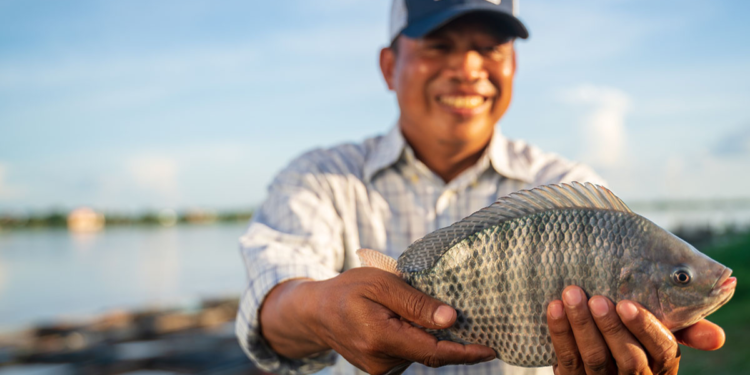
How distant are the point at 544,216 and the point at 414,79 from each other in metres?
1.27

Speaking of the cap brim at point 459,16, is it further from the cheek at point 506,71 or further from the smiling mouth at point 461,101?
the smiling mouth at point 461,101

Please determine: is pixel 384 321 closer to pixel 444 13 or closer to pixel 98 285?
pixel 444 13

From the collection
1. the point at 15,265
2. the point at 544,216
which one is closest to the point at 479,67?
the point at 544,216

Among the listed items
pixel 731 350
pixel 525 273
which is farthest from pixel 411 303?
pixel 731 350

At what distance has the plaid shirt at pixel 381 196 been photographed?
2.57 meters

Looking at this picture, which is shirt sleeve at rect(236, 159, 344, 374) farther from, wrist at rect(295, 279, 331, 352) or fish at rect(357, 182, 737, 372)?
fish at rect(357, 182, 737, 372)

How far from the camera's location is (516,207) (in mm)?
1703

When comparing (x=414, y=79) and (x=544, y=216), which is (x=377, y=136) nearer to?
(x=414, y=79)

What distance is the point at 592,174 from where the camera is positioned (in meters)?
2.89

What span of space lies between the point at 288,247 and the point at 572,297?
4.18 ft

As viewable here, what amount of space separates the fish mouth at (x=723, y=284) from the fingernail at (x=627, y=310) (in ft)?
0.90

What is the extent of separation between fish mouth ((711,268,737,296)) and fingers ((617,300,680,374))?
0.18m

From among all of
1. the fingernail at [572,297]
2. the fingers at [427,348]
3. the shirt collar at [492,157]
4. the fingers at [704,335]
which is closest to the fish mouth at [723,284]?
the fingers at [704,335]

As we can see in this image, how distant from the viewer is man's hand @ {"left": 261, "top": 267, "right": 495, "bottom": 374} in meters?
1.62
